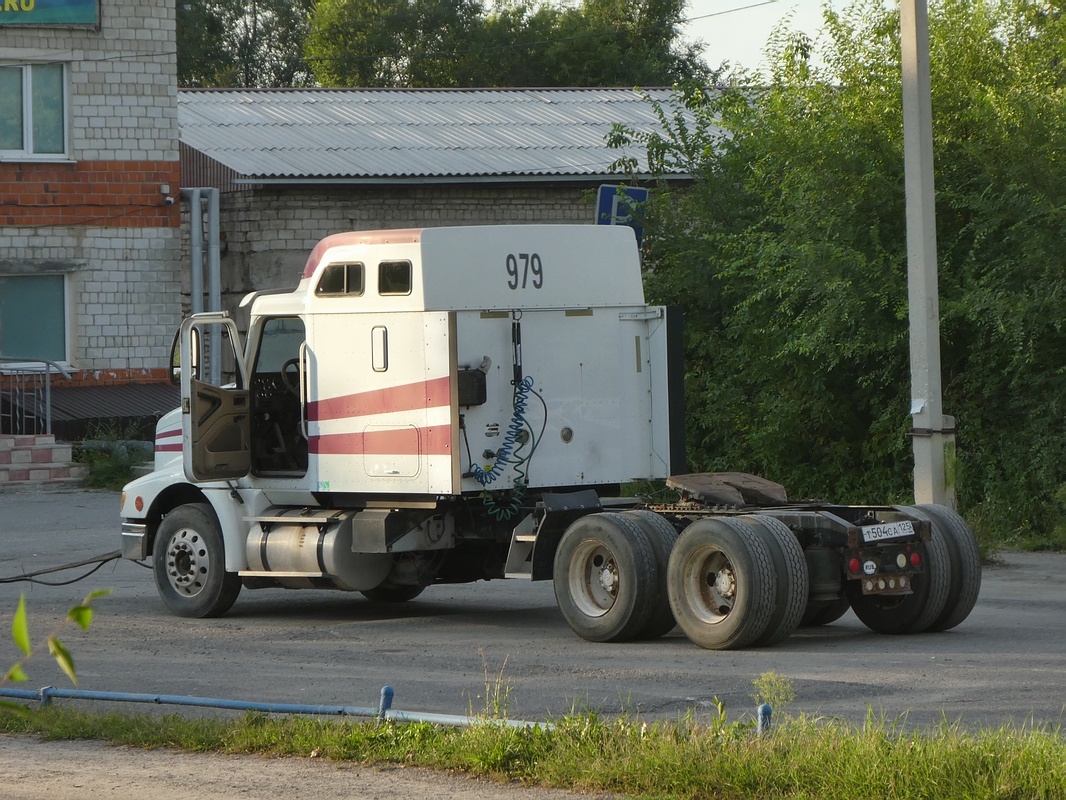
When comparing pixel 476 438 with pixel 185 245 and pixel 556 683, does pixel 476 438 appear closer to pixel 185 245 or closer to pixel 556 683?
pixel 556 683

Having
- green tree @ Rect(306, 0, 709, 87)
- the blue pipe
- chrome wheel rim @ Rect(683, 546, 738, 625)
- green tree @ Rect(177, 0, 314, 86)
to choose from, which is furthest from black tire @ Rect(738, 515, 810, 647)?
green tree @ Rect(177, 0, 314, 86)

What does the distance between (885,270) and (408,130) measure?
58.1 ft

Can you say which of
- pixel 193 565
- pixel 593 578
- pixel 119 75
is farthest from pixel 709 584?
pixel 119 75

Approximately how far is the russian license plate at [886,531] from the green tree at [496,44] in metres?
45.0

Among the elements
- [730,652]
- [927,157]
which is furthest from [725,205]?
[730,652]

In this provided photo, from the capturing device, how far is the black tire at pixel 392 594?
44.2ft

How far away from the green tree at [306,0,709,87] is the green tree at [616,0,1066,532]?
121 feet

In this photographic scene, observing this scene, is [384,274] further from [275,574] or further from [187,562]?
[187,562]

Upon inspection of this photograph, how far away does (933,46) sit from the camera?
17094mm

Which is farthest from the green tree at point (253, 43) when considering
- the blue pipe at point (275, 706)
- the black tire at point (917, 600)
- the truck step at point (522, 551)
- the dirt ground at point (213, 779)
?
the dirt ground at point (213, 779)

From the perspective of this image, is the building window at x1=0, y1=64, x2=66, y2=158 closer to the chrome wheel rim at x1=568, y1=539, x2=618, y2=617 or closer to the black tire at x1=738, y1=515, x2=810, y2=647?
the chrome wheel rim at x1=568, y1=539, x2=618, y2=617

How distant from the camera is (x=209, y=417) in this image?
12.4m

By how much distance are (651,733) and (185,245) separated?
74.3 ft

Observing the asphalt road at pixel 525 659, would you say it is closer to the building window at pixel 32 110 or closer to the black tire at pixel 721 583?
the black tire at pixel 721 583
